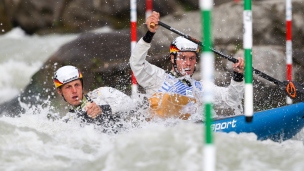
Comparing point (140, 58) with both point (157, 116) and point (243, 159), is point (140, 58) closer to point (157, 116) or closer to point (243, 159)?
point (157, 116)

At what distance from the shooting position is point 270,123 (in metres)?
6.45

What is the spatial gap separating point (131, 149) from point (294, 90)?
2.84m

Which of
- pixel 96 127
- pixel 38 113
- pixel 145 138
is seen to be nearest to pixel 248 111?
pixel 145 138

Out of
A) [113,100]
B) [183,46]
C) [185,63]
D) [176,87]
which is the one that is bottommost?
[113,100]

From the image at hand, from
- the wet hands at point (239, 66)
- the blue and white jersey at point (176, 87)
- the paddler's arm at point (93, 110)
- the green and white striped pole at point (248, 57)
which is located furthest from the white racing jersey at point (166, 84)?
the green and white striped pole at point (248, 57)

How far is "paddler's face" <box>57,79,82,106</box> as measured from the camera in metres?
6.68

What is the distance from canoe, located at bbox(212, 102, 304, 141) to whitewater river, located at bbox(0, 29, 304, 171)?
0.56 feet

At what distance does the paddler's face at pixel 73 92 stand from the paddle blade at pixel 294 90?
206 centimetres

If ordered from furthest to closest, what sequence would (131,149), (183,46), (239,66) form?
(183,46)
(239,66)
(131,149)

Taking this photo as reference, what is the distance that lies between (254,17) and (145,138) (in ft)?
20.6

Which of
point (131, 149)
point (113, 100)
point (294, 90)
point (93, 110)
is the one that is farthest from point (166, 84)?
point (131, 149)

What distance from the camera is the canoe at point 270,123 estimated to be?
20.4 ft

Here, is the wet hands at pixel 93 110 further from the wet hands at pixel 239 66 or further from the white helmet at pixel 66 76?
the wet hands at pixel 239 66

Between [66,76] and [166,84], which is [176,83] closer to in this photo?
[166,84]
